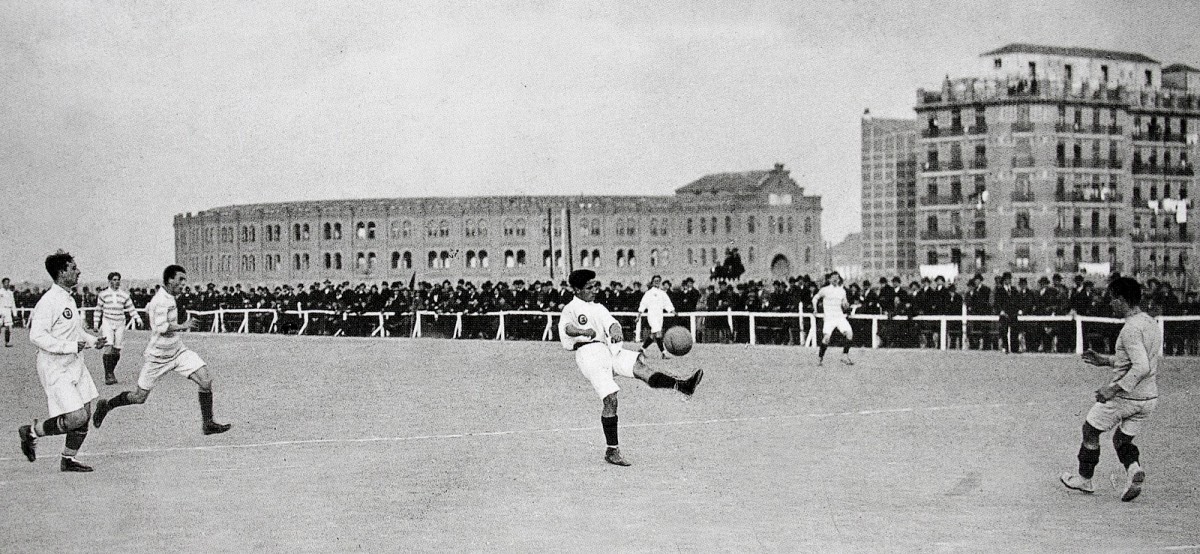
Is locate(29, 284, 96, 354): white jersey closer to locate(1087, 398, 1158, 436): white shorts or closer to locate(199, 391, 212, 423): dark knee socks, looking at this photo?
locate(199, 391, 212, 423): dark knee socks

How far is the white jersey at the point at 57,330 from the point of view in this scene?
31.4 ft

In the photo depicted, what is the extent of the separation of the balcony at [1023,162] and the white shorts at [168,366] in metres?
49.8

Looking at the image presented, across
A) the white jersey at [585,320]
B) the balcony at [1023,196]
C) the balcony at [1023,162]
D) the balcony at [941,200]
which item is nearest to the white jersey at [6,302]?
the white jersey at [585,320]

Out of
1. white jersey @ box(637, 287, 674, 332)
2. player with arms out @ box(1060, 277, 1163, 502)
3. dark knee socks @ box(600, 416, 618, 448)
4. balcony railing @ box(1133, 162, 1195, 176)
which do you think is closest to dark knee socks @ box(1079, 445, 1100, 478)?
player with arms out @ box(1060, 277, 1163, 502)

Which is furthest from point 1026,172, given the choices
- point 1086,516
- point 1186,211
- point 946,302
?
point 1086,516

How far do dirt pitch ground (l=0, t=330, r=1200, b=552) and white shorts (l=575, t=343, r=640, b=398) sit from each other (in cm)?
65

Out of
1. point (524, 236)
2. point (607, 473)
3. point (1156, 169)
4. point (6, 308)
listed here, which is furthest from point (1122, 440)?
point (524, 236)

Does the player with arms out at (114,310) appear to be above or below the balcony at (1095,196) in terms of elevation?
below

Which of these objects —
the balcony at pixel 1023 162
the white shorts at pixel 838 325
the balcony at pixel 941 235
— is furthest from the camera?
the balcony at pixel 941 235

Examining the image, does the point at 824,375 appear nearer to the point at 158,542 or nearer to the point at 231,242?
the point at 158,542

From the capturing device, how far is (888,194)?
93.8 meters

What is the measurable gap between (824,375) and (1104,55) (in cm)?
2627

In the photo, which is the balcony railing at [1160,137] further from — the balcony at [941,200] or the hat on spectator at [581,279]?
the hat on spectator at [581,279]

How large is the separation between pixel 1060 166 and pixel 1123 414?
161ft
